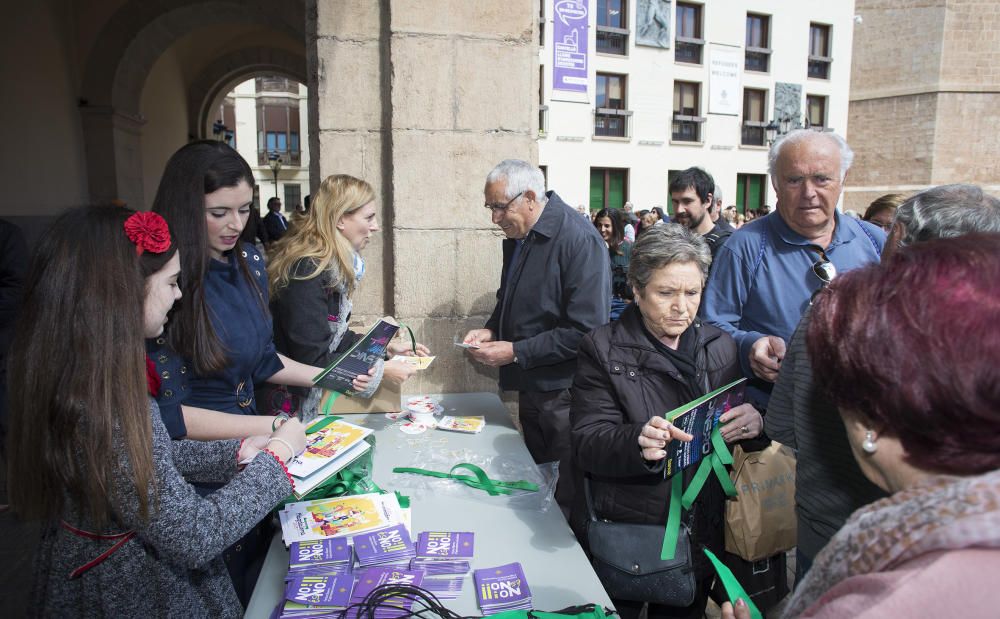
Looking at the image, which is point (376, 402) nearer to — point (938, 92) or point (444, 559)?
point (444, 559)

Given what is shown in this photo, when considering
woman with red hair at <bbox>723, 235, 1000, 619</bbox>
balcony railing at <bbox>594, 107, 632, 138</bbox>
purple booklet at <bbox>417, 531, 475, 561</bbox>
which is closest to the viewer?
woman with red hair at <bbox>723, 235, 1000, 619</bbox>

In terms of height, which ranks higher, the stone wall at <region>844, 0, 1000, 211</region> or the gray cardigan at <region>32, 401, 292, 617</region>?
the stone wall at <region>844, 0, 1000, 211</region>

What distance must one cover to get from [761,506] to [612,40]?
945 inches

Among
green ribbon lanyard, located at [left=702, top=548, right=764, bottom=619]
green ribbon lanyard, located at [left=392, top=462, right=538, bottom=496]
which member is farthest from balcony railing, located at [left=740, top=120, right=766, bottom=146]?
green ribbon lanyard, located at [left=702, top=548, right=764, bottom=619]

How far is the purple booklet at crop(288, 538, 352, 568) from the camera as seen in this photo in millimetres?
1508

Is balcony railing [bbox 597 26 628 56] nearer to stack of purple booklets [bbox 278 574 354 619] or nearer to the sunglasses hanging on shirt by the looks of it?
the sunglasses hanging on shirt

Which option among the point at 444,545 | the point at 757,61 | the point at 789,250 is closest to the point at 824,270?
the point at 789,250

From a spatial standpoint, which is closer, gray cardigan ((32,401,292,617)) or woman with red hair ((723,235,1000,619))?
woman with red hair ((723,235,1000,619))

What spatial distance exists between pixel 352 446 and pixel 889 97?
29914 millimetres

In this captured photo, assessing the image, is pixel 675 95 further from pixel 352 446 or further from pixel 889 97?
pixel 352 446

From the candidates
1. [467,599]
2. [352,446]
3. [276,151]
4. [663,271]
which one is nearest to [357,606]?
[467,599]

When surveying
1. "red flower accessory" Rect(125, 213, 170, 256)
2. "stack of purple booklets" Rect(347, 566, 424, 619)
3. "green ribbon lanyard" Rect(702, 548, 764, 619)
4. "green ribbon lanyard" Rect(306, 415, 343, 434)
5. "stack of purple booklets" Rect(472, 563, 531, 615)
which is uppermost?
"red flower accessory" Rect(125, 213, 170, 256)

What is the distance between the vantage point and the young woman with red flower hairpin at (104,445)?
1.33 m

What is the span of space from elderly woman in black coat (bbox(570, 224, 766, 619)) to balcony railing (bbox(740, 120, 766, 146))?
84.0ft
